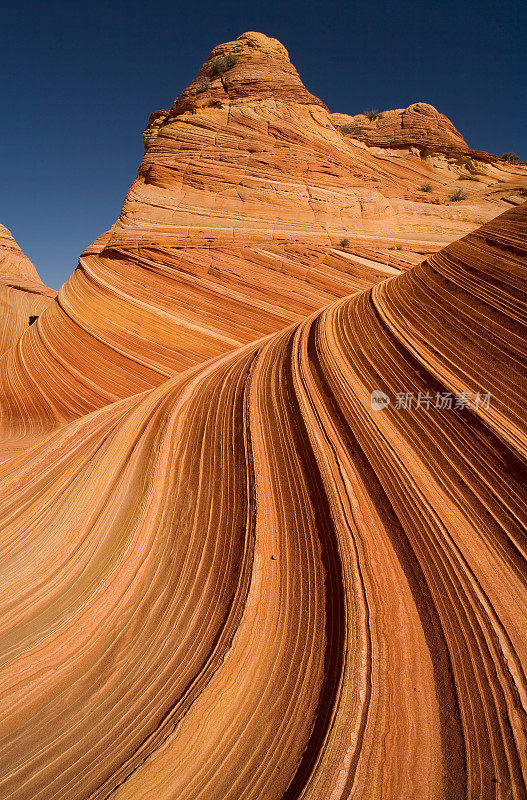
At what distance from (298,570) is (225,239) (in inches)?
381

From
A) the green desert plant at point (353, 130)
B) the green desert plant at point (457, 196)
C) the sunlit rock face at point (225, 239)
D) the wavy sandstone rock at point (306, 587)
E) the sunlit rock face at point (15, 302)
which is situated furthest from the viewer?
the green desert plant at point (353, 130)

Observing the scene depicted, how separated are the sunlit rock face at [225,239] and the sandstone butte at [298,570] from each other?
2.78 m

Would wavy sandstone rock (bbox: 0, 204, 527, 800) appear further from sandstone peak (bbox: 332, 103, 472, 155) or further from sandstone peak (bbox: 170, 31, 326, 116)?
sandstone peak (bbox: 332, 103, 472, 155)

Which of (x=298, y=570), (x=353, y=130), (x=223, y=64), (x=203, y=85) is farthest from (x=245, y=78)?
(x=298, y=570)

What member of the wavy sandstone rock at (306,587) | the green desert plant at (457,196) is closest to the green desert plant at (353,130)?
the green desert plant at (457,196)

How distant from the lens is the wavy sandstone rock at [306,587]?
1.67m

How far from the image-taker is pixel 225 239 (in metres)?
10.3

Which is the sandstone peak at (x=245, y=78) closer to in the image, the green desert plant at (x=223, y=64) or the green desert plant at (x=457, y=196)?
the green desert plant at (x=223, y=64)

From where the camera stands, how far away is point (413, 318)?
13.7ft

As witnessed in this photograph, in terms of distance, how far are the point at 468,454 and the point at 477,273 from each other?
2321 millimetres

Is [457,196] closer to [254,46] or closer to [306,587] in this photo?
[254,46]

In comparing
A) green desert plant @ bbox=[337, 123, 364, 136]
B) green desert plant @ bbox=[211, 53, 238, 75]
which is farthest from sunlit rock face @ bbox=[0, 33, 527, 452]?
green desert plant @ bbox=[337, 123, 364, 136]

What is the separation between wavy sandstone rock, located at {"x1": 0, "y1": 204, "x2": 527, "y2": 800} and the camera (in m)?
1.67

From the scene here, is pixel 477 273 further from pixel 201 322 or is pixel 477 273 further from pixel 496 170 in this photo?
pixel 496 170
